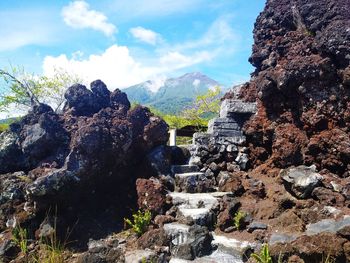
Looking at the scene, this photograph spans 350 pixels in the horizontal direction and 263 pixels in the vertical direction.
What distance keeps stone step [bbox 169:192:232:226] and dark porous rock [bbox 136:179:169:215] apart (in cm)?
30

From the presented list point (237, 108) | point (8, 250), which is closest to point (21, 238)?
point (8, 250)

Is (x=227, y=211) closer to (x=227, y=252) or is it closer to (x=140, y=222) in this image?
(x=227, y=252)

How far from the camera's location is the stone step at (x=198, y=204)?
713 centimetres

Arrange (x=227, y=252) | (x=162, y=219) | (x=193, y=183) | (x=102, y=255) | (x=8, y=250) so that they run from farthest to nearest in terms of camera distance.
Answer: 1. (x=193, y=183)
2. (x=162, y=219)
3. (x=8, y=250)
4. (x=227, y=252)
5. (x=102, y=255)

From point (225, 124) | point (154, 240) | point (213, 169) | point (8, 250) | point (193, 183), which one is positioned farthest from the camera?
point (225, 124)

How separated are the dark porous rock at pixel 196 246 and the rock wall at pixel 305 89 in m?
3.06

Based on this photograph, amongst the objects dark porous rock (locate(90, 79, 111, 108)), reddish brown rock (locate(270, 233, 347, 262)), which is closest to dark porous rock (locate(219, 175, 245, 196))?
reddish brown rock (locate(270, 233, 347, 262))

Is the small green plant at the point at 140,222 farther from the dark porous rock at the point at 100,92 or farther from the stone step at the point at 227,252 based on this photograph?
the dark porous rock at the point at 100,92

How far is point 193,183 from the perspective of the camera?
8.64 metres

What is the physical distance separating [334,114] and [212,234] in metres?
3.75

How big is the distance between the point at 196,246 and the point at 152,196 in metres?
1.82

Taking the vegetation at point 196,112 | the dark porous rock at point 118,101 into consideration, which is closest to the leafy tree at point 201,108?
the vegetation at point 196,112

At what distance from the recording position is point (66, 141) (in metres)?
8.51

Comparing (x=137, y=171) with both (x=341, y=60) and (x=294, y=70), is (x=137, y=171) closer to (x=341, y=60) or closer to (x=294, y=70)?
(x=294, y=70)
